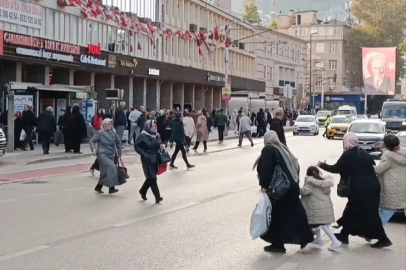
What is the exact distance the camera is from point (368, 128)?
3069 centimetres

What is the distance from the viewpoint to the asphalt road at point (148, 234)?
8867mm

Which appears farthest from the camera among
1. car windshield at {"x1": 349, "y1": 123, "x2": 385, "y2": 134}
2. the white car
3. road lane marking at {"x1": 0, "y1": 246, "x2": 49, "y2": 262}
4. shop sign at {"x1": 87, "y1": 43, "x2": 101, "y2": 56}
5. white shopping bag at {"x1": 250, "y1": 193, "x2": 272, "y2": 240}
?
the white car

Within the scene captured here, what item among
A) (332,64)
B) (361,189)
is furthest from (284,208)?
(332,64)

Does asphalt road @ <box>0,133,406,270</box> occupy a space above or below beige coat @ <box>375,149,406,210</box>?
below

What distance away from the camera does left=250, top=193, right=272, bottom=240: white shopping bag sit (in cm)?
921

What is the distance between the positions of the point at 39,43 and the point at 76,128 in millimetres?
10293

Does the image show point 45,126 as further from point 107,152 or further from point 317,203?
point 317,203

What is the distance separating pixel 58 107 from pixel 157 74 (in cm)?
1905

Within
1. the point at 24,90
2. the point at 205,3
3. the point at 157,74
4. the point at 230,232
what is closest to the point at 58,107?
the point at 24,90

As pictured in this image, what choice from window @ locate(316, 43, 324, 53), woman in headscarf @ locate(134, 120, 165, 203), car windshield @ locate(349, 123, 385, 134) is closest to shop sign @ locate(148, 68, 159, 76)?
car windshield @ locate(349, 123, 385, 134)

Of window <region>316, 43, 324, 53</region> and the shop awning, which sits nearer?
the shop awning

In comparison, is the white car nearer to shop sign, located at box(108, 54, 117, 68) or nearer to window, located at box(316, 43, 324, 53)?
shop sign, located at box(108, 54, 117, 68)

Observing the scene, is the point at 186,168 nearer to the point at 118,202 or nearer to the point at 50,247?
the point at 118,202

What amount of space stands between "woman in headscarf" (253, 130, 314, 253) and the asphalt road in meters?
0.27
